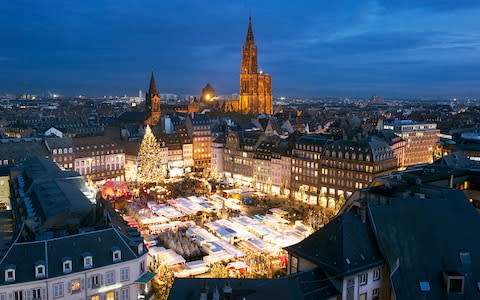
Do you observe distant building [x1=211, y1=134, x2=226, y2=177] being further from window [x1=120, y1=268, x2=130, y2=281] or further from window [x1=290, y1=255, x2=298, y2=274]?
window [x1=290, y1=255, x2=298, y2=274]

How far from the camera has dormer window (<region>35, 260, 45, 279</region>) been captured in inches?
1299

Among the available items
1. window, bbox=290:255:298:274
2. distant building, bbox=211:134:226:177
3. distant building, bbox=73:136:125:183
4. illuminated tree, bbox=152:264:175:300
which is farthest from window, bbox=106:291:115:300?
distant building, bbox=211:134:226:177

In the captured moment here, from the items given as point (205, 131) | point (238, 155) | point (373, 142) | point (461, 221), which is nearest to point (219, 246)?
point (461, 221)

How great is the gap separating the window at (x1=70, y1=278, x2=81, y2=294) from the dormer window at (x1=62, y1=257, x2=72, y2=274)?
2.86 feet

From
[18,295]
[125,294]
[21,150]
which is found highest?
[21,150]

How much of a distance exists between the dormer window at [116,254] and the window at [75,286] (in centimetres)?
314

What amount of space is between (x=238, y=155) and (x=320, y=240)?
247 feet

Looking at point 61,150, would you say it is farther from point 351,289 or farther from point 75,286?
point 351,289

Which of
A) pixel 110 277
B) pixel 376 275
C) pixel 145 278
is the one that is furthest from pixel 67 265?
pixel 376 275

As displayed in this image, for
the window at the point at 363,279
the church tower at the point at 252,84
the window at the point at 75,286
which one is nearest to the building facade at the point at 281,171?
the window at the point at 75,286

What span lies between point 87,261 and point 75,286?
77.4 inches

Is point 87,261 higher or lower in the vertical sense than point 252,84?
lower

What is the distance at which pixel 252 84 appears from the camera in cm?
18462

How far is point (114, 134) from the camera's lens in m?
127
